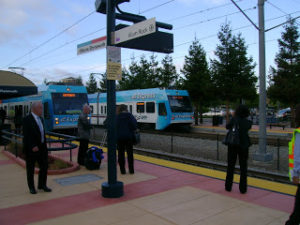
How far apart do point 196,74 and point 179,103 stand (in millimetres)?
6705

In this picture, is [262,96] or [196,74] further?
[196,74]

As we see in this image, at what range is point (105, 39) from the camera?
5.67 meters

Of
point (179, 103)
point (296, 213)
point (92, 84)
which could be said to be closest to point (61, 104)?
point (179, 103)

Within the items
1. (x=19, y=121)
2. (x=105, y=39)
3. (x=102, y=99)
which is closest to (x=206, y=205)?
(x=105, y=39)

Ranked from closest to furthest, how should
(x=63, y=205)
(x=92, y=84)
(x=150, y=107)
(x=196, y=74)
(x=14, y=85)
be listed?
(x=63, y=205) → (x=14, y=85) → (x=150, y=107) → (x=196, y=74) → (x=92, y=84)

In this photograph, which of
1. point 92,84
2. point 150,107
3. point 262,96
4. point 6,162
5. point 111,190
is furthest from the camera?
point 92,84

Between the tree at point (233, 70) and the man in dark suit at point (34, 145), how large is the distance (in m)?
19.6

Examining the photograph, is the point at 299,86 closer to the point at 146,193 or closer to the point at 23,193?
the point at 146,193

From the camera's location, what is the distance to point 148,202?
510 cm

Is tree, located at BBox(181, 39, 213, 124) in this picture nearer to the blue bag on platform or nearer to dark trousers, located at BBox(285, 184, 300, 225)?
the blue bag on platform

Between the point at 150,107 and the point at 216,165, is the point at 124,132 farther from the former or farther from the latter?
the point at 150,107

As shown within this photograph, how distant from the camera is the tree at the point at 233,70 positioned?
23.2 meters

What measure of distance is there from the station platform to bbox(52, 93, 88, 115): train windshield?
957 cm

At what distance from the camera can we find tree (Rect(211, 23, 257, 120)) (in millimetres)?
23219
